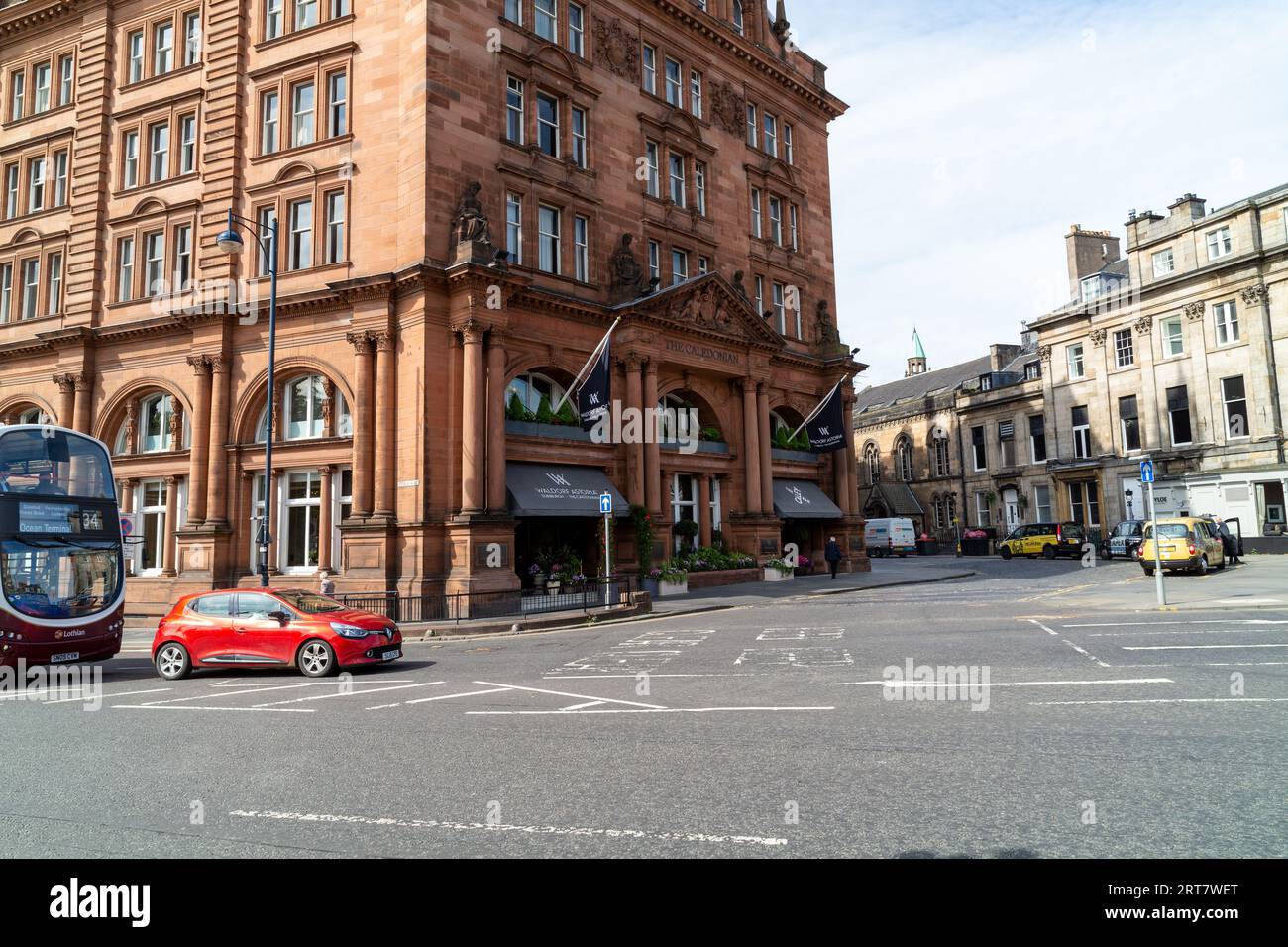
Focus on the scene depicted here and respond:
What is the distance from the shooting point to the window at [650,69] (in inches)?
1328

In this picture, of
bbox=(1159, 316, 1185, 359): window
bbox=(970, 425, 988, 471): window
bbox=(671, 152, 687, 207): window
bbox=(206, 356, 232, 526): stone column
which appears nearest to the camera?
bbox=(206, 356, 232, 526): stone column

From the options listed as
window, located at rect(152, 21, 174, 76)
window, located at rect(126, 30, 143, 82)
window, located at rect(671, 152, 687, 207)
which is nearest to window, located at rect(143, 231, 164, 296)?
window, located at rect(152, 21, 174, 76)

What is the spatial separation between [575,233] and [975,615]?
19639mm

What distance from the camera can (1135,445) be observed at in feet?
154

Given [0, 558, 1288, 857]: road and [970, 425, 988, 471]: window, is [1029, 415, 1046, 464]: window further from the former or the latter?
[0, 558, 1288, 857]: road

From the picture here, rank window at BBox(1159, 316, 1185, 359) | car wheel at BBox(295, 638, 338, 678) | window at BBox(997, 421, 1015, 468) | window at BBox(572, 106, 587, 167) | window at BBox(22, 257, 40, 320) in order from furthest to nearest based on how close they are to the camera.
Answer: window at BBox(997, 421, 1015, 468) → window at BBox(1159, 316, 1185, 359) → window at BBox(22, 257, 40, 320) → window at BBox(572, 106, 587, 167) → car wheel at BBox(295, 638, 338, 678)

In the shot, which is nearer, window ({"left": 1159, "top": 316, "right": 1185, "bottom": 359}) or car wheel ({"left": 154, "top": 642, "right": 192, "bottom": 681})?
car wheel ({"left": 154, "top": 642, "right": 192, "bottom": 681})

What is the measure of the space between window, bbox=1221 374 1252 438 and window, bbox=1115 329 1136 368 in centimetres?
581

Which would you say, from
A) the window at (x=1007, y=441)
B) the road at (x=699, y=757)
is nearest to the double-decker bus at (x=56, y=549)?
the road at (x=699, y=757)

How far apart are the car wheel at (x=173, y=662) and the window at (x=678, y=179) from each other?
2629cm

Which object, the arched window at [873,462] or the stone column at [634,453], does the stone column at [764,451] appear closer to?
the stone column at [634,453]

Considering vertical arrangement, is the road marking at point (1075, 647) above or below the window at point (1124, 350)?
below

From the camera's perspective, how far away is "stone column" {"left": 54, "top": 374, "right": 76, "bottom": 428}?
101 feet

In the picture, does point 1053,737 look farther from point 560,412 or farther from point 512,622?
point 560,412
